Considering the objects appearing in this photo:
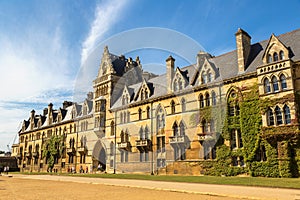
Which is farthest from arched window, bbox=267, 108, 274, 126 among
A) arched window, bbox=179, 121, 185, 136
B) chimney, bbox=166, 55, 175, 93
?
chimney, bbox=166, 55, 175, 93

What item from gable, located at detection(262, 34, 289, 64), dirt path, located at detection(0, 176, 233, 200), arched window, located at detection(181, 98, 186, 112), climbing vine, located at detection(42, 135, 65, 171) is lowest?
dirt path, located at detection(0, 176, 233, 200)

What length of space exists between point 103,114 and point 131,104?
8756 mm

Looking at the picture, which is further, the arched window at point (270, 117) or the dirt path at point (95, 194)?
the arched window at point (270, 117)

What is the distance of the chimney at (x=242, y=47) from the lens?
32.5m

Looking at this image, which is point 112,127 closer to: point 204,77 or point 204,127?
point 204,127

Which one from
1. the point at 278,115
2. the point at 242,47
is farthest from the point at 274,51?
the point at 278,115

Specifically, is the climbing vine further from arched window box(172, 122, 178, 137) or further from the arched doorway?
arched window box(172, 122, 178, 137)

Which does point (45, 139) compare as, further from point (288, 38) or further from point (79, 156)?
point (288, 38)

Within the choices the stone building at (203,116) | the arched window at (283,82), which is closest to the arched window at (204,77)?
the stone building at (203,116)

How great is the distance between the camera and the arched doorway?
2050 inches

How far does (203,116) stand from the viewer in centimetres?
3412

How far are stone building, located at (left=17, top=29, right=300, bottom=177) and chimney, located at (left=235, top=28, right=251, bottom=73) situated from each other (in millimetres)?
120

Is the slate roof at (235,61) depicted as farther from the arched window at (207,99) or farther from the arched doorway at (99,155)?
the arched doorway at (99,155)

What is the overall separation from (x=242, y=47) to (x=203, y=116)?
31.1 feet
